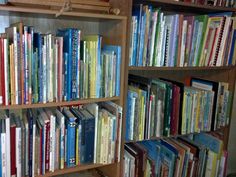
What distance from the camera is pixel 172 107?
56.6 inches

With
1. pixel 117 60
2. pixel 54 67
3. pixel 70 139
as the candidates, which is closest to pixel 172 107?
pixel 117 60

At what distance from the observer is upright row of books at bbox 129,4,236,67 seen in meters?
1.26

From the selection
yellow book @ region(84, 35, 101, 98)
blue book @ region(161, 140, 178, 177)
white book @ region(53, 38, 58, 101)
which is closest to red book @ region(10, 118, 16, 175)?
white book @ region(53, 38, 58, 101)

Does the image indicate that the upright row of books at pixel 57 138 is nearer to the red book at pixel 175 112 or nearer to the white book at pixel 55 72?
the white book at pixel 55 72

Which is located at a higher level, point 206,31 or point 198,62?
point 206,31

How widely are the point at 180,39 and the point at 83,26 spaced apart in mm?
552

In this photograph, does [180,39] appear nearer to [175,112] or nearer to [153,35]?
[153,35]

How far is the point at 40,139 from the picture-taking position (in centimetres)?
113

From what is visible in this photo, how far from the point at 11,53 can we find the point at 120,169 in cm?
79

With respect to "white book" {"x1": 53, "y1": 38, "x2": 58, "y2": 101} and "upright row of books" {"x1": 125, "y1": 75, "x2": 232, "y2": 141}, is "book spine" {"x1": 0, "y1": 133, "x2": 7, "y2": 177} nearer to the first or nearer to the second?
"white book" {"x1": 53, "y1": 38, "x2": 58, "y2": 101}

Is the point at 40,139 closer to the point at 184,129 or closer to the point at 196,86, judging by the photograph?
the point at 184,129

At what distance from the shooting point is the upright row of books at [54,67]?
1.02 metres

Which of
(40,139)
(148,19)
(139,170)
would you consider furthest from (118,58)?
(139,170)

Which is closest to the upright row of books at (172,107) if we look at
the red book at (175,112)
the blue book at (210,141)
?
the red book at (175,112)
